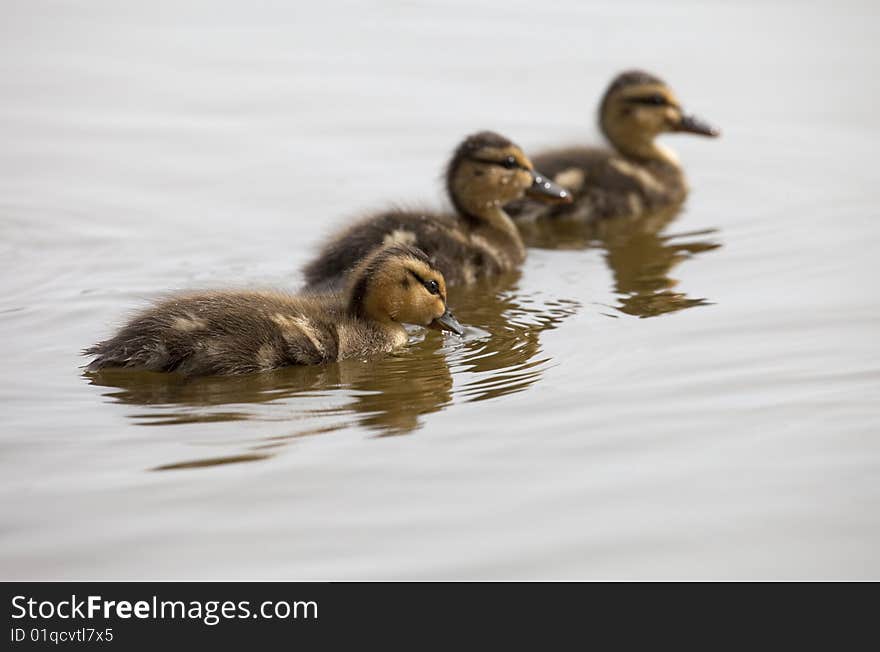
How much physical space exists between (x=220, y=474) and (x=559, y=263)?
3.14 m

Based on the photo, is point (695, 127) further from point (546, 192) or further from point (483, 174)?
point (483, 174)

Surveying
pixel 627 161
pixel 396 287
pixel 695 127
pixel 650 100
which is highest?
pixel 650 100

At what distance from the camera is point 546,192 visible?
23.4ft

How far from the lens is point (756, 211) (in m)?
7.63

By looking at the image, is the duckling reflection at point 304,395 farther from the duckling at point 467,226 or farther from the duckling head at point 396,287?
the duckling at point 467,226

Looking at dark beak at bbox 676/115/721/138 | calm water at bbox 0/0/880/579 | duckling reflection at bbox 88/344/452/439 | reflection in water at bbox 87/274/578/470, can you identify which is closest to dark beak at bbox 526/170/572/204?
calm water at bbox 0/0/880/579

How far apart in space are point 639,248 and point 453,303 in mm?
1357

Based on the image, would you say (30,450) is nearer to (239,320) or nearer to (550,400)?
(239,320)

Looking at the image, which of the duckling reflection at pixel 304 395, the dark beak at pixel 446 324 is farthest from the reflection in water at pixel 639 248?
the duckling reflection at pixel 304 395

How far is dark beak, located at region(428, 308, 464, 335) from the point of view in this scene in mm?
5473

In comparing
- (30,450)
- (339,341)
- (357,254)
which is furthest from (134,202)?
(30,450)

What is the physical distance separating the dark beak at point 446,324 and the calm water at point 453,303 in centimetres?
11

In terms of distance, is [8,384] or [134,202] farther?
[134,202]

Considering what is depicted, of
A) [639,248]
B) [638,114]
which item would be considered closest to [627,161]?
[638,114]
